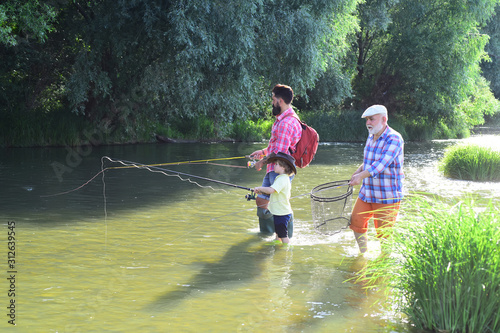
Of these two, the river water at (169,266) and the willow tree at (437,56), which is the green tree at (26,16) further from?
the willow tree at (437,56)

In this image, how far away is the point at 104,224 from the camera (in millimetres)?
8523

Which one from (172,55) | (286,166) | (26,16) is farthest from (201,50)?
(286,166)

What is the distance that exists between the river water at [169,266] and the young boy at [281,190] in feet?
0.96

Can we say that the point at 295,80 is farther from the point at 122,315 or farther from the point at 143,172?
the point at 122,315

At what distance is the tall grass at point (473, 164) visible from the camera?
14391mm

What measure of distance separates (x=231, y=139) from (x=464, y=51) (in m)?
13.1

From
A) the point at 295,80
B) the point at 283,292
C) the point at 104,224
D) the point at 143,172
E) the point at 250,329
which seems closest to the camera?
the point at 250,329

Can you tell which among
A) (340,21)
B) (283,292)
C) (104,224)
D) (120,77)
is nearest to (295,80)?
(340,21)

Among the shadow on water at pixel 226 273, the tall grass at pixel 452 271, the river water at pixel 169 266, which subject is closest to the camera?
the tall grass at pixel 452 271

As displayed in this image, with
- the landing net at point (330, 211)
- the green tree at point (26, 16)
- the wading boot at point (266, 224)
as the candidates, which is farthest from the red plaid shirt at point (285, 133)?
the green tree at point (26, 16)

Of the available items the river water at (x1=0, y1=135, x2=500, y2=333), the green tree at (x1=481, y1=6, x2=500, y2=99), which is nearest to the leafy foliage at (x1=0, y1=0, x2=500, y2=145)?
the river water at (x1=0, y1=135, x2=500, y2=333)

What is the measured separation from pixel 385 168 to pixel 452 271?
2.02 m

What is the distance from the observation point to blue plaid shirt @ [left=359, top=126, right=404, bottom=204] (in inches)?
241

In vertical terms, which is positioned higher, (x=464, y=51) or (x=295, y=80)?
(x=464, y=51)
